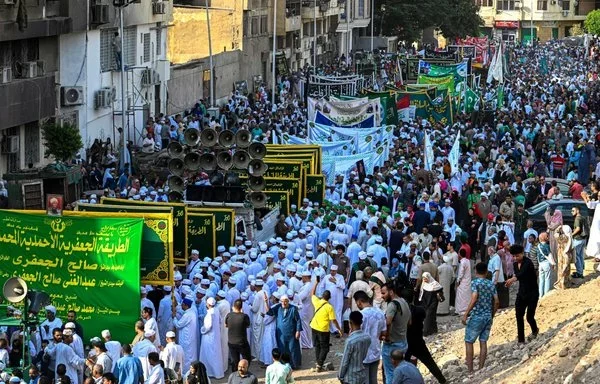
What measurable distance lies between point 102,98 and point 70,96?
179cm

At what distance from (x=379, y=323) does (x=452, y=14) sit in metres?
68.7

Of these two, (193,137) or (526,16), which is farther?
(526,16)

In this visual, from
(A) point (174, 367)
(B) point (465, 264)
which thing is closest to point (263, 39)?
(B) point (465, 264)

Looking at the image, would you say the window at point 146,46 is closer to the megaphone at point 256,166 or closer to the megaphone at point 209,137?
the megaphone at point 209,137

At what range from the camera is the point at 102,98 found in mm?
38750

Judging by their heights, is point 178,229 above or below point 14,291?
below

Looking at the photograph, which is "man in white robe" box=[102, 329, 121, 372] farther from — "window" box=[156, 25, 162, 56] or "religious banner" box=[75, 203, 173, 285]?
"window" box=[156, 25, 162, 56]

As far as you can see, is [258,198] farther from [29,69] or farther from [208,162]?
[29,69]

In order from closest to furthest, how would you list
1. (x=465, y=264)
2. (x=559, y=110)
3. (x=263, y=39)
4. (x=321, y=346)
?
(x=321, y=346)
(x=465, y=264)
(x=559, y=110)
(x=263, y=39)

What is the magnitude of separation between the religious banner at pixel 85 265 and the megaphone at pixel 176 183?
6.12 metres

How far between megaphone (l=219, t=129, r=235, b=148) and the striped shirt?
953 cm

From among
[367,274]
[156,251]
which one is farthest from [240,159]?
[156,251]

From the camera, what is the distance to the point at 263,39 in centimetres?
6281

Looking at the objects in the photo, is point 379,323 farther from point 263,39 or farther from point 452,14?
point 452,14
